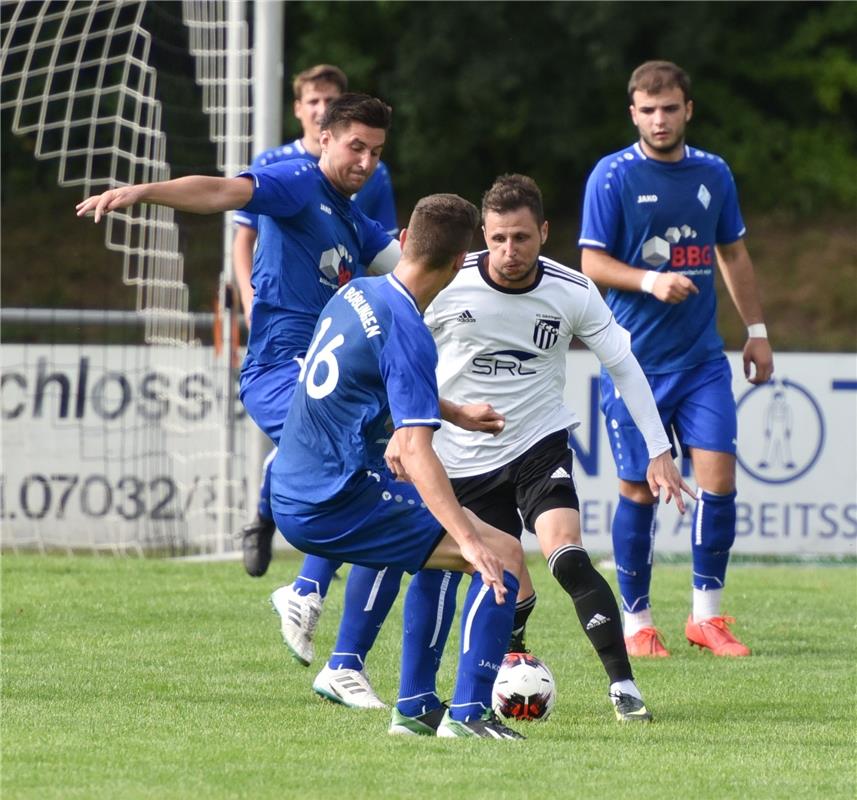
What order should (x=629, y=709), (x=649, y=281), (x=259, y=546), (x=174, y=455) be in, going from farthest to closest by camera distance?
(x=174, y=455) → (x=259, y=546) → (x=649, y=281) → (x=629, y=709)

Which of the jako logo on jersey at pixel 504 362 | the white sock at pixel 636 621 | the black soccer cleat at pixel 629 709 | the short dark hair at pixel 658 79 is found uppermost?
the short dark hair at pixel 658 79

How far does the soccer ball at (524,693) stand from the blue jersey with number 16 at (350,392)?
97 cm

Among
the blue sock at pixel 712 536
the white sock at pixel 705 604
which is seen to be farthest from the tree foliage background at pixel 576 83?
the white sock at pixel 705 604

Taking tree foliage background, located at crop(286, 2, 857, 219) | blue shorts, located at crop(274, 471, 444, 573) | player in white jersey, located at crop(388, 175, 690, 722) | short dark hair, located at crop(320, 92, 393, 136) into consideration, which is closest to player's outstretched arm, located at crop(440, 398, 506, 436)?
blue shorts, located at crop(274, 471, 444, 573)

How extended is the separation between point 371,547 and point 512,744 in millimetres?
730

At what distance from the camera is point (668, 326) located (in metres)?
7.55

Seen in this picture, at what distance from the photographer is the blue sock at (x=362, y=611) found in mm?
6008

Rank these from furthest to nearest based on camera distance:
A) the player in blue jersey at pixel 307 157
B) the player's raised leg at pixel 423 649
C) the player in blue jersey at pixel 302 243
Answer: the player in blue jersey at pixel 307 157, the player in blue jersey at pixel 302 243, the player's raised leg at pixel 423 649

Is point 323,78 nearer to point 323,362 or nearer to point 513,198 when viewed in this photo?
point 513,198

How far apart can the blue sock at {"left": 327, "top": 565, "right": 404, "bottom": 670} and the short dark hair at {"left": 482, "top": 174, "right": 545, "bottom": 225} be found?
4.37 ft

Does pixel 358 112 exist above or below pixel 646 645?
above

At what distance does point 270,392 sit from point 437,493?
1758 millimetres

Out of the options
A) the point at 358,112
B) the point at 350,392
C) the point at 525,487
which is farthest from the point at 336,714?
the point at 358,112

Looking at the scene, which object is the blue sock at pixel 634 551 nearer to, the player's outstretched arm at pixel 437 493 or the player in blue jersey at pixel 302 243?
the player in blue jersey at pixel 302 243
